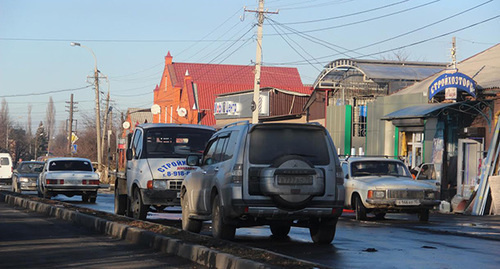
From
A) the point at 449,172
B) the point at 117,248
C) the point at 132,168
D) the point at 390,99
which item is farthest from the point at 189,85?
the point at 117,248

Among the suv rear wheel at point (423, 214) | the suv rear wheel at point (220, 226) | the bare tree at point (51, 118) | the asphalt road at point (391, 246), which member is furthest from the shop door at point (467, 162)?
the bare tree at point (51, 118)

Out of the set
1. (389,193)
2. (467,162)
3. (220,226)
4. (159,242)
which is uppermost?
(467,162)

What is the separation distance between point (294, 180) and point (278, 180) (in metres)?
0.24

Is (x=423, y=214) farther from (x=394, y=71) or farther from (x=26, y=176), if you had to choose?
(x=394, y=71)

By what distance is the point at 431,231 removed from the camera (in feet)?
52.2

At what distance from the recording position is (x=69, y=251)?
1169 centimetres

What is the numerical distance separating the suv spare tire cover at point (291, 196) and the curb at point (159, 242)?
1.62 meters

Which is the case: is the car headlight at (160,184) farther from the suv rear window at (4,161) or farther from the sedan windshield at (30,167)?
the suv rear window at (4,161)

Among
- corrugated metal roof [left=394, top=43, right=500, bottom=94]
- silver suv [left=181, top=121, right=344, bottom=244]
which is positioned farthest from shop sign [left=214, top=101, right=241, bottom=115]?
silver suv [left=181, top=121, right=344, bottom=244]

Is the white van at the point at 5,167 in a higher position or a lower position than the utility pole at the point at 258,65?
lower

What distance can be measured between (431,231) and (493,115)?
44.2ft

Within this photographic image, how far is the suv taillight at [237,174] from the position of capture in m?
11.8

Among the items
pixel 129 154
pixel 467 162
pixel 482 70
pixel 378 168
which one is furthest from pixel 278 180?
pixel 482 70

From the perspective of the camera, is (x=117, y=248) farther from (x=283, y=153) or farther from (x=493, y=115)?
(x=493, y=115)
